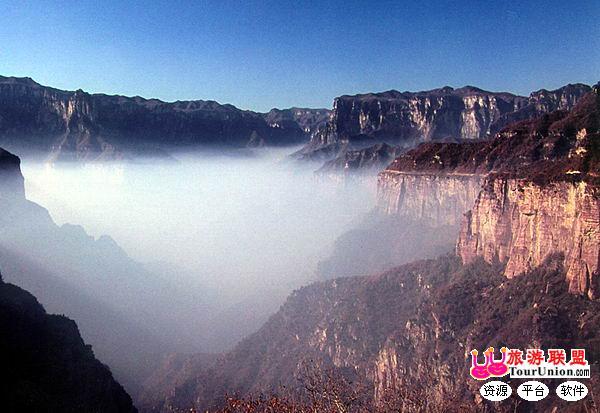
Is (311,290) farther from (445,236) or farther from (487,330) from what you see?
(487,330)

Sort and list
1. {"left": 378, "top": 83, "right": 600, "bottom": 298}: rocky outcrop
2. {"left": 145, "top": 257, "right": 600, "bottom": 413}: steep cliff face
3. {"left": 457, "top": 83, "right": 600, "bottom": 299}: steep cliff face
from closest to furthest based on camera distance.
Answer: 1. {"left": 145, "top": 257, "right": 600, "bottom": 413}: steep cliff face
2. {"left": 457, "top": 83, "right": 600, "bottom": 299}: steep cliff face
3. {"left": 378, "top": 83, "right": 600, "bottom": 298}: rocky outcrop

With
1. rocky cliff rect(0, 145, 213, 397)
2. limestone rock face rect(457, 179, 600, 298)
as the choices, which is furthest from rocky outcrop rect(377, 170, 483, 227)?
rocky cliff rect(0, 145, 213, 397)

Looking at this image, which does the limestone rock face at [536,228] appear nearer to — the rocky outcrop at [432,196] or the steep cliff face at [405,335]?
the steep cliff face at [405,335]

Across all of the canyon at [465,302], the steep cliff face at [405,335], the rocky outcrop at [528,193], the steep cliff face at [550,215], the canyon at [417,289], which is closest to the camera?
the steep cliff face at [405,335]

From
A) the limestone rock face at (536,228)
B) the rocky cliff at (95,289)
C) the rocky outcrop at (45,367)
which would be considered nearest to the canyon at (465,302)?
the limestone rock face at (536,228)

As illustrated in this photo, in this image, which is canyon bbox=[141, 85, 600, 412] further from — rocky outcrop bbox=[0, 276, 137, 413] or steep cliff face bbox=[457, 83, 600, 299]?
rocky outcrop bbox=[0, 276, 137, 413]

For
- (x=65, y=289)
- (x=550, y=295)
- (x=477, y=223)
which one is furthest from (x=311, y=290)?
(x=550, y=295)
